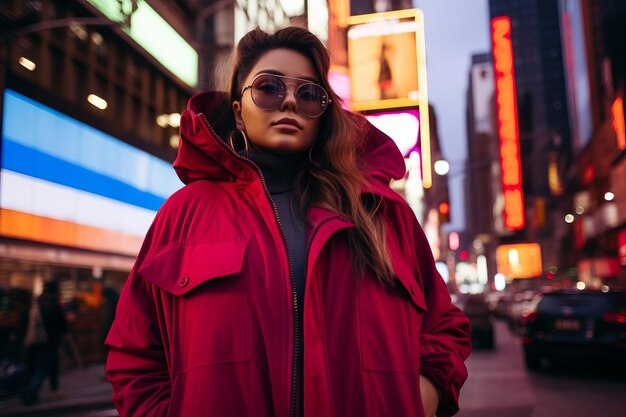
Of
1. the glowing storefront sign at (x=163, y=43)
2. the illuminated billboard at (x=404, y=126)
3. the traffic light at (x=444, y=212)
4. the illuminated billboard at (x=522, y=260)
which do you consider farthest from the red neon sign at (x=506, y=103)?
the glowing storefront sign at (x=163, y=43)

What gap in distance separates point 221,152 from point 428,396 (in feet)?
3.18

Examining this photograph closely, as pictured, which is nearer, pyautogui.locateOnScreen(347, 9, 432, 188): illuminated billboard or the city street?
the city street

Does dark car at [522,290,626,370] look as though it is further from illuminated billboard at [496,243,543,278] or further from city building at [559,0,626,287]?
illuminated billboard at [496,243,543,278]

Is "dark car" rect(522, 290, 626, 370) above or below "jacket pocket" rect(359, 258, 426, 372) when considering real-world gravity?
below

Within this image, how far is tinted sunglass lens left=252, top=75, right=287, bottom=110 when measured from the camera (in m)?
1.91

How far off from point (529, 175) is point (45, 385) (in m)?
122

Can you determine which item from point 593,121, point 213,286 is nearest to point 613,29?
point 593,121

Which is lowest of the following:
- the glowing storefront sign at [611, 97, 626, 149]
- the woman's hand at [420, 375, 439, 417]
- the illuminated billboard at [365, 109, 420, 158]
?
the woman's hand at [420, 375, 439, 417]

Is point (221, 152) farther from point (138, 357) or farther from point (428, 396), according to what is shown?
point (428, 396)

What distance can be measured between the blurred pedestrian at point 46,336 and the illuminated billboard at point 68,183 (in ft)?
7.88

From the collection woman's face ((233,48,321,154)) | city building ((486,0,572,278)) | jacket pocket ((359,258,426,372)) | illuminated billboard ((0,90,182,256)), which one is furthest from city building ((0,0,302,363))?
city building ((486,0,572,278))

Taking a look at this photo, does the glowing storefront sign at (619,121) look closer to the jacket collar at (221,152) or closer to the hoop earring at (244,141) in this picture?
the jacket collar at (221,152)

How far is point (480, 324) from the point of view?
59.5 feet

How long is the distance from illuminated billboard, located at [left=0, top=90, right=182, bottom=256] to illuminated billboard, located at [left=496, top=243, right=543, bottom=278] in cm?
5764
